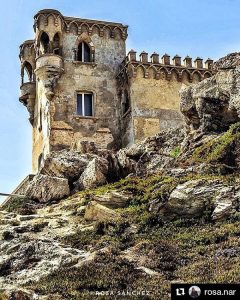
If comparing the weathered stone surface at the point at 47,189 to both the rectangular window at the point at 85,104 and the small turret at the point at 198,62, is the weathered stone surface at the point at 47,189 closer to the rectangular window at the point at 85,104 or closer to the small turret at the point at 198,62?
the rectangular window at the point at 85,104

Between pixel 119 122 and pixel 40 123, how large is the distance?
17.0ft

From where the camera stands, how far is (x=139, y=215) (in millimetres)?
28125

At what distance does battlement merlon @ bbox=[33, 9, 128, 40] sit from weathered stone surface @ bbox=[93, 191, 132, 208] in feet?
67.2

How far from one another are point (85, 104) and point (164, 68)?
18.7ft

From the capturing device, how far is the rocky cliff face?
22.3m

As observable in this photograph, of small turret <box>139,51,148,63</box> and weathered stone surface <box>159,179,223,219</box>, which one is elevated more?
small turret <box>139,51,148,63</box>

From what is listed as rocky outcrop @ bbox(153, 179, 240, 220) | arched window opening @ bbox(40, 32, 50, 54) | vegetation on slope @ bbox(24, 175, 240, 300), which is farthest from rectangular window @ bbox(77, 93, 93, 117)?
rocky outcrop @ bbox(153, 179, 240, 220)

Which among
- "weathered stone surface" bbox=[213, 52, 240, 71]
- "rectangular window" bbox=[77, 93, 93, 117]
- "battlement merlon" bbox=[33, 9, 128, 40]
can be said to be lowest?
"rectangular window" bbox=[77, 93, 93, 117]

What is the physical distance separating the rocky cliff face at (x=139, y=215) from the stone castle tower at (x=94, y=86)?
26.8ft

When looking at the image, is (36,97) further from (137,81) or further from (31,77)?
(137,81)

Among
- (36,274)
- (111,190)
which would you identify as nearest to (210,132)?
(111,190)

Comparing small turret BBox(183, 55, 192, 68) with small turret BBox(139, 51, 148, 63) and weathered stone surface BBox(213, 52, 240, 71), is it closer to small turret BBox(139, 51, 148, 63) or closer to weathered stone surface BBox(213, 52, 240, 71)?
small turret BBox(139, 51, 148, 63)

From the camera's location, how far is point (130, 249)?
81.8 ft

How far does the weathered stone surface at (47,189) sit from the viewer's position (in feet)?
109
